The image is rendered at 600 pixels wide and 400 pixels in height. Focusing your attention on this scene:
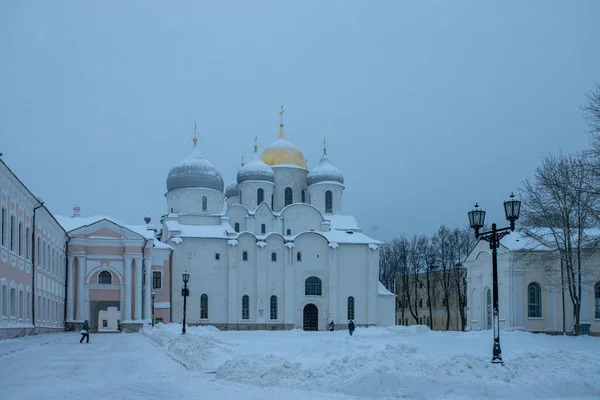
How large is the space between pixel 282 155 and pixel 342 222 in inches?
324

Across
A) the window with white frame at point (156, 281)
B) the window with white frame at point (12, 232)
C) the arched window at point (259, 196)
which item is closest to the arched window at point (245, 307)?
the window with white frame at point (156, 281)

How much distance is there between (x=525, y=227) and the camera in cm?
4178

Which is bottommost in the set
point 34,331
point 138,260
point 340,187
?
point 34,331

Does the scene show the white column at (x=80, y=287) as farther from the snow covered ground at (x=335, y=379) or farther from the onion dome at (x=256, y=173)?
the snow covered ground at (x=335, y=379)

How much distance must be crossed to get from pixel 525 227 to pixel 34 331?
1024 inches

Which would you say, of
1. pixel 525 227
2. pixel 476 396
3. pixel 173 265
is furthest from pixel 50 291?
pixel 476 396

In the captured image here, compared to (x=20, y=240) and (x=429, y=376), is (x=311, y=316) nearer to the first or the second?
(x=20, y=240)

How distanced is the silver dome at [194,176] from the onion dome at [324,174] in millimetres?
8742

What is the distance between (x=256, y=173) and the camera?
213ft

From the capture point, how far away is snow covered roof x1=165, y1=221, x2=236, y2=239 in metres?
59.1

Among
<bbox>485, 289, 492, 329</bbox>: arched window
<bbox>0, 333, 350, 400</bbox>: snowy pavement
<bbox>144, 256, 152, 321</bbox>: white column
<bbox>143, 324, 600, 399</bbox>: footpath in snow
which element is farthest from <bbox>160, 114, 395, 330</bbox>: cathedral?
<bbox>143, 324, 600, 399</bbox>: footpath in snow

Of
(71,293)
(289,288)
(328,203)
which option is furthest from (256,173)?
(71,293)

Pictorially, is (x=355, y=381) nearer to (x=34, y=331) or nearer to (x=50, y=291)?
(x=34, y=331)

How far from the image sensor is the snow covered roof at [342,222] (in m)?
66.1
